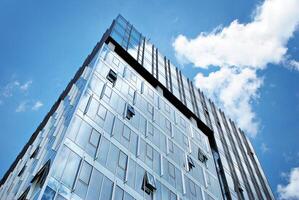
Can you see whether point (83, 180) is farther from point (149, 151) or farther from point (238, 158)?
point (238, 158)

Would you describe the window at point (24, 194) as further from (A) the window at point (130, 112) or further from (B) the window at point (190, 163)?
(B) the window at point (190, 163)

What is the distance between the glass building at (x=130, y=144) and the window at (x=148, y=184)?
0.22 feet

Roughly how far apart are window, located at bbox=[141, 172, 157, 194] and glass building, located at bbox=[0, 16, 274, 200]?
0.07 meters

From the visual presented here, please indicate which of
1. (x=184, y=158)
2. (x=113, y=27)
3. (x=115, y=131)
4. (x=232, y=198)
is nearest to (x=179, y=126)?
(x=184, y=158)

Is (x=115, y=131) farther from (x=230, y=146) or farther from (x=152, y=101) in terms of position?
(x=230, y=146)

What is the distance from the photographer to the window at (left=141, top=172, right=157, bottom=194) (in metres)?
21.0

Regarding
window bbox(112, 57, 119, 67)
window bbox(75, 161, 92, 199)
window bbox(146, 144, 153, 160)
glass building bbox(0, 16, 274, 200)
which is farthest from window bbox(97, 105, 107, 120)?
window bbox(112, 57, 119, 67)

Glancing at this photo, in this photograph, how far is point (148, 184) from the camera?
21.3 metres

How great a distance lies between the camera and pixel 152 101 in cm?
3234

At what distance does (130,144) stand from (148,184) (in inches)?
130

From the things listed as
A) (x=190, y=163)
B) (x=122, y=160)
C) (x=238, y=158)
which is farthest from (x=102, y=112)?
(x=238, y=158)

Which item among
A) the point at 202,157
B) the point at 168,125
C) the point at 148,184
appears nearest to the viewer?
the point at 148,184

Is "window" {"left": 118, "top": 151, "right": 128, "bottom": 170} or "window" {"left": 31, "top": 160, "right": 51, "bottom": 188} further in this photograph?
"window" {"left": 118, "top": 151, "right": 128, "bottom": 170}

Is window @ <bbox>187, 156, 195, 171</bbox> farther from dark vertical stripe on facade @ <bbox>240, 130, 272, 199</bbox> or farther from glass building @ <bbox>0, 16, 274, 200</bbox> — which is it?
dark vertical stripe on facade @ <bbox>240, 130, 272, 199</bbox>
